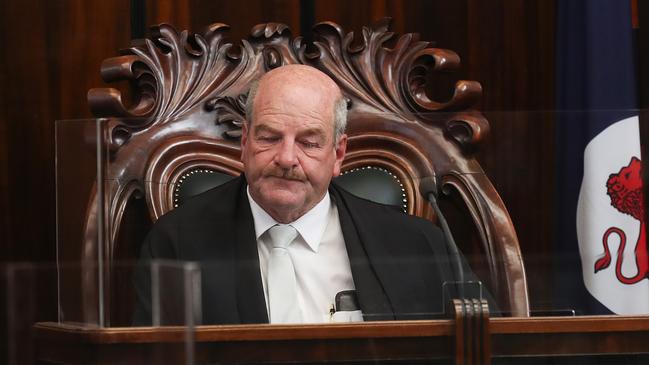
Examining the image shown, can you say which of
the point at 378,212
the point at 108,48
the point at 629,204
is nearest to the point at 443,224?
the point at 378,212

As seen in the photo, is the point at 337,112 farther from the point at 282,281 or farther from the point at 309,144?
the point at 282,281

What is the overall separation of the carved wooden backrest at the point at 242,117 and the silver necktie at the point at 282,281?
0.25 metres

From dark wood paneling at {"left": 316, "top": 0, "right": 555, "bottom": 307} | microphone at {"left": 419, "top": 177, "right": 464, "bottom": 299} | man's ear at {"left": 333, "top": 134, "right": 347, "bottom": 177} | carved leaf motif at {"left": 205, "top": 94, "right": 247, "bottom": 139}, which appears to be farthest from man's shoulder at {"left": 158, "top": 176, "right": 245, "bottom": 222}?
dark wood paneling at {"left": 316, "top": 0, "right": 555, "bottom": 307}

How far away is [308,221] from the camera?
8.35 feet

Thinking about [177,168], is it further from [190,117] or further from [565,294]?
[565,294]

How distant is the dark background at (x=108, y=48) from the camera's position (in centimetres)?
410

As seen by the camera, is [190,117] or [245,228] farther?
[190,117]

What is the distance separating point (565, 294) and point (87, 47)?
91.4 inches

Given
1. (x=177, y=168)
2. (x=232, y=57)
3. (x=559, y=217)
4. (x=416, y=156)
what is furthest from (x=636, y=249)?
(x=232, y=57)

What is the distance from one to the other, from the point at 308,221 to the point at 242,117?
2.17 ft

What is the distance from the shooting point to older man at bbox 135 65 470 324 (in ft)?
7.50

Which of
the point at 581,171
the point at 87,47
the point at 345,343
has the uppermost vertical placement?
the point at 87,47

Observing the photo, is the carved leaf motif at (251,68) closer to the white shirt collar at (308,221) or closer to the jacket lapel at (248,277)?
the white shirt collar at (308,221)

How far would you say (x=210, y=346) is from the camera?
2.12 metres
